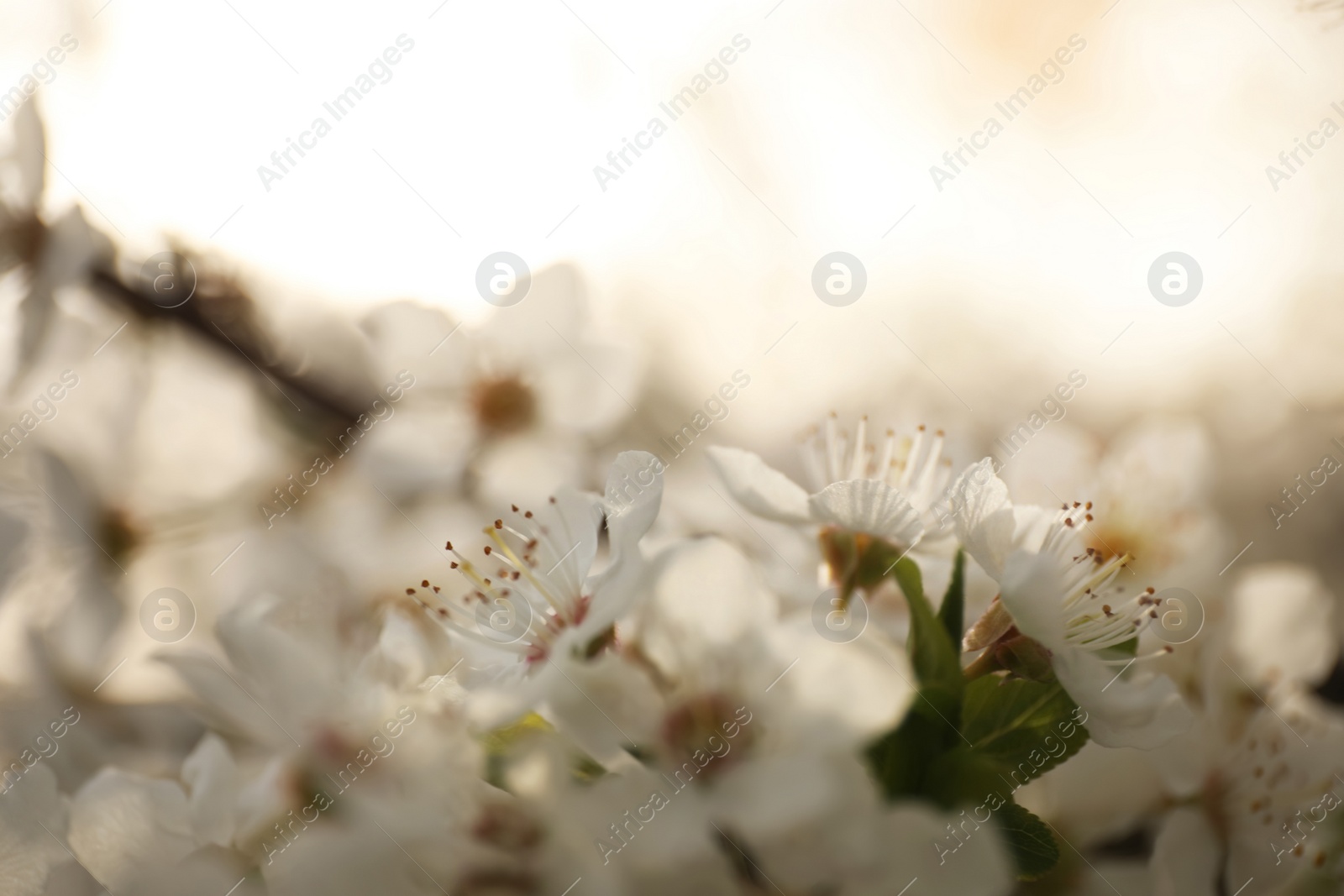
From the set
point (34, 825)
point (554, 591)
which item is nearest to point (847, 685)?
point (554, 591)

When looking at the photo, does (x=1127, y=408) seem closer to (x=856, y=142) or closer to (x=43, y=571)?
(x=856, y=142)

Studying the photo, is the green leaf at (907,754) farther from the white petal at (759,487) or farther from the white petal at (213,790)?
the white petal at (213,790)

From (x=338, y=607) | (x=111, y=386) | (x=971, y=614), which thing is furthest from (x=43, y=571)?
(x=971, y=614)

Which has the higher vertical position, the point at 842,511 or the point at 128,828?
the point at 842,511

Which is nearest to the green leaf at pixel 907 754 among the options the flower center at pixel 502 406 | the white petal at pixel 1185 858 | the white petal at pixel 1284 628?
the white petal at pixel 1185 858

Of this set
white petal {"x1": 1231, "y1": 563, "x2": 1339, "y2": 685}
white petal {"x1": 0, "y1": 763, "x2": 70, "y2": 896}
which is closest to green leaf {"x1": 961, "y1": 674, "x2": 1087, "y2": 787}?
white petal {"x1": 1231, "y1": 563, "x2": 1339, "y2": 685}

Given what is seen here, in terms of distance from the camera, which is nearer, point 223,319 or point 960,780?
point 960,780

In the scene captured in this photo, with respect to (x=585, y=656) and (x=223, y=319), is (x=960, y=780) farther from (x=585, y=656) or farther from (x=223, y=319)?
(x=223, y=319)
